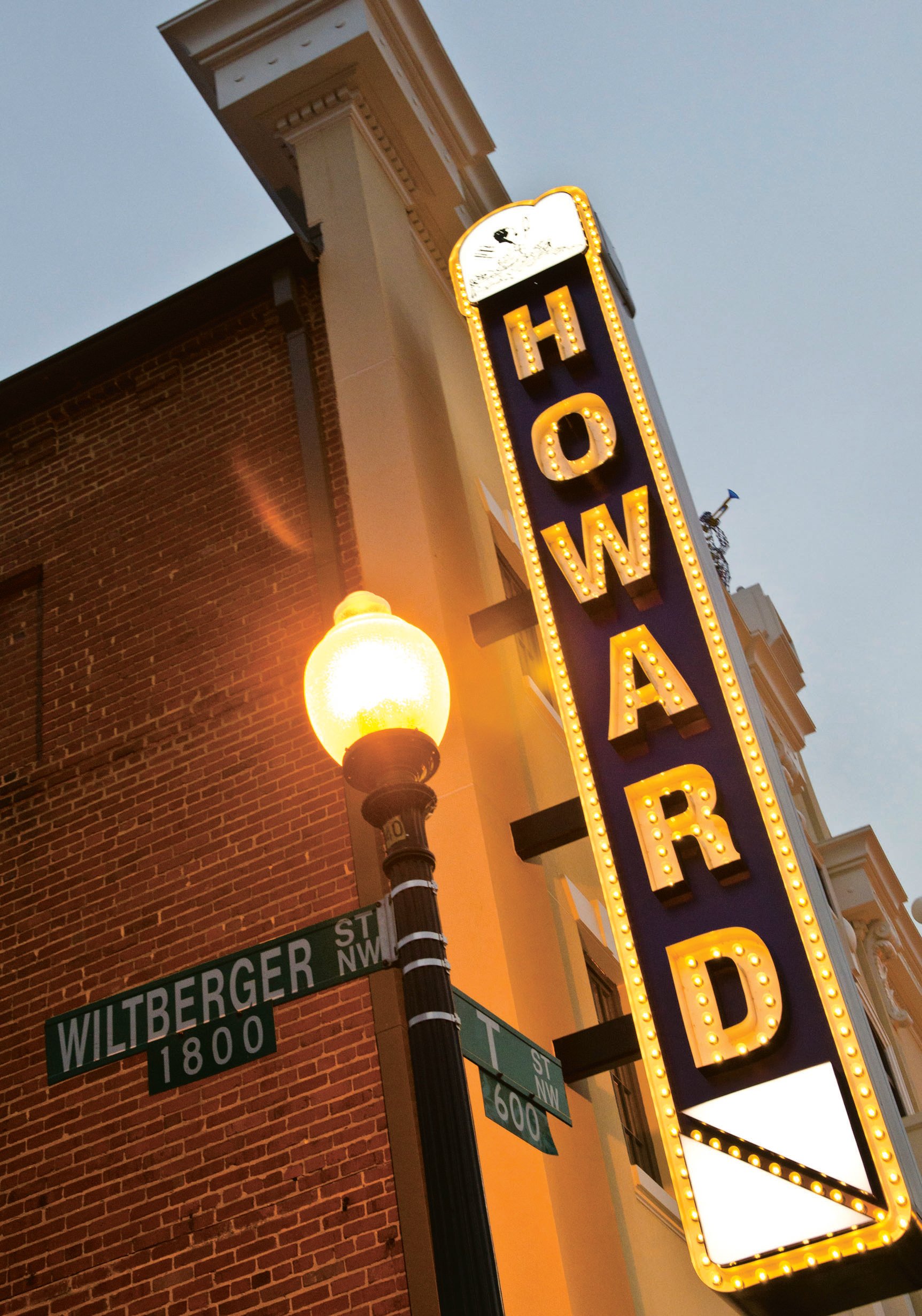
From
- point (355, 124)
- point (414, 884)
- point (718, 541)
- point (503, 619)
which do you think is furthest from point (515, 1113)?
point (718, 541)

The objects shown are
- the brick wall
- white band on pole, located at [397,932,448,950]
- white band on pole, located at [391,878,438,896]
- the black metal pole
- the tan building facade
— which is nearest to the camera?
the black metal pole

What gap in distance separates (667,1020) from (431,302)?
8.43 meters

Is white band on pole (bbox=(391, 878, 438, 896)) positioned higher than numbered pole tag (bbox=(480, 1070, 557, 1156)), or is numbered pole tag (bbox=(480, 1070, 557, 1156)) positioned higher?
white band on pole (bbox=(391, 878, 438, 896))

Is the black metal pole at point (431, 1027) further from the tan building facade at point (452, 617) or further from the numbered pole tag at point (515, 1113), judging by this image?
the tan building facade at point (452, 617)

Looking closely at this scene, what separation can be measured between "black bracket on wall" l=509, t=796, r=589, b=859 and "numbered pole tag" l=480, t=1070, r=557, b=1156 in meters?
3.76

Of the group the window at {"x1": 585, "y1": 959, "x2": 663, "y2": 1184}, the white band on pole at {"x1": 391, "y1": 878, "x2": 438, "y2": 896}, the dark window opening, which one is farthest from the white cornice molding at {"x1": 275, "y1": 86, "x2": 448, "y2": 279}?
the white band on pole at {"x1": 391, "y1": 878, "x2": 438, "y2": 896}

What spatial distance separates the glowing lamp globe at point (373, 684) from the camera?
A: 4.87 metres

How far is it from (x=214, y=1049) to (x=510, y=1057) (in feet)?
3.62

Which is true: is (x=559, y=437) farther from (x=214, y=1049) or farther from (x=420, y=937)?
(x=214, y=1049)

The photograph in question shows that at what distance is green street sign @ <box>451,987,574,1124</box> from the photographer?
488cm

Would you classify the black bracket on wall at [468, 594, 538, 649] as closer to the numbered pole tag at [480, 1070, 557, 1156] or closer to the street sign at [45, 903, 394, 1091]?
the numbered pole tag at [480, 1070, 557, 1156]

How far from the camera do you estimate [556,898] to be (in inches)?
385

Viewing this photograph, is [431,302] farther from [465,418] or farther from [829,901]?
[829,901]

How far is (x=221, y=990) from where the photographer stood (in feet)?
15.9
